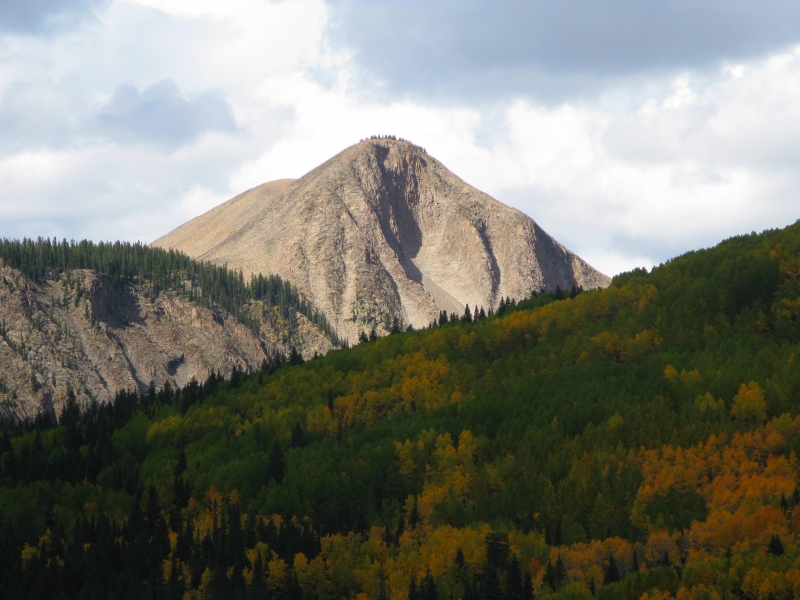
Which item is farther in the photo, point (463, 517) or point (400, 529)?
point (463, 517)

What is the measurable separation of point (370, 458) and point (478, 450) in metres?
19.2

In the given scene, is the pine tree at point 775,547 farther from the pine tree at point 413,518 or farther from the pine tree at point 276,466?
the pine tree at point 276,466

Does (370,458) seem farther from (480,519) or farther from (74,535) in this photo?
(74,535)

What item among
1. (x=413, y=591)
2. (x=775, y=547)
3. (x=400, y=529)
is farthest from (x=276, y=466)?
(x=775, y=547)

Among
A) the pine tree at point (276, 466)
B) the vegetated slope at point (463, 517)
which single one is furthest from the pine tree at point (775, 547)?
the pine tree at point (276, 466)

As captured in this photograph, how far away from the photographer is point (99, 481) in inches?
7731

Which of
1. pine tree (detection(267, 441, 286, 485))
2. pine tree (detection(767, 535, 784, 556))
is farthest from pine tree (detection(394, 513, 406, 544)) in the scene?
pine tree (detection(767, 535, 784, 556))

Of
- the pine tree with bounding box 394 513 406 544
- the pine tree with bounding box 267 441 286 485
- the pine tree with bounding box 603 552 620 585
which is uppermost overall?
the pine tree with bounding box 267 441 286 485

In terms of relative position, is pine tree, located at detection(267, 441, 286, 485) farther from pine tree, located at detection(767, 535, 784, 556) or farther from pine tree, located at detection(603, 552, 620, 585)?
pine tree, located at detection(767, 535, 784, 556)

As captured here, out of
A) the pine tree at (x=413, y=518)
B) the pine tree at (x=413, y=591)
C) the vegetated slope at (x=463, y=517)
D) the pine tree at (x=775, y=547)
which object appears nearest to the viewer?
the pine tree at (x=413, y=591)

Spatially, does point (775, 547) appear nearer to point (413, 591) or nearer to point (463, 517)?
point (413, 591)

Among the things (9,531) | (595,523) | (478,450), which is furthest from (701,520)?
(9,531)

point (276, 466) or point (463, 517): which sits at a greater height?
point (276, 466)

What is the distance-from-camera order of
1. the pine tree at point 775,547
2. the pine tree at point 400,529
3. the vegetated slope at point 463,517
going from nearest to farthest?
the pine tree at point 775,547
the vegetated slope at point 463,517
the pine tree at point 400,529
